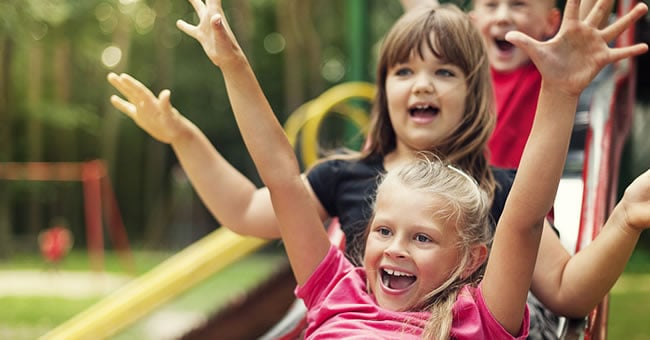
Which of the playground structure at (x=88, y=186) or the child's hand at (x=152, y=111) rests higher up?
the child's hand at (x=152, y=111)

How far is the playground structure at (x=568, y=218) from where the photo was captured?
2.32 meters

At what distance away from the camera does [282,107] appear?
16562mm

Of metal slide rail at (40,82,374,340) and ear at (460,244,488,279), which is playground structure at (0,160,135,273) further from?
ear at (460,244,488,279)

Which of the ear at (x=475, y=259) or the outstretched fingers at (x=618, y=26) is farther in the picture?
the ear at (x=475, y=259)

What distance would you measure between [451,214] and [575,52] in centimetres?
44

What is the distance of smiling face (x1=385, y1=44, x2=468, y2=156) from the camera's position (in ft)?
6.87

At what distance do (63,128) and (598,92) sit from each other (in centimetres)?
1434

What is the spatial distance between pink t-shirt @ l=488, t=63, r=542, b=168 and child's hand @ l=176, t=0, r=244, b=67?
1.28 m

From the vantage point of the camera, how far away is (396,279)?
171 centimetres

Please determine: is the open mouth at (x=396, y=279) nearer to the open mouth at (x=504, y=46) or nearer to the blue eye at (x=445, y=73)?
the blue eye at (x=445, y=73)

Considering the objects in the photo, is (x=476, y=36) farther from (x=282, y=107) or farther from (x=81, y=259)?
(x=282, y=107)

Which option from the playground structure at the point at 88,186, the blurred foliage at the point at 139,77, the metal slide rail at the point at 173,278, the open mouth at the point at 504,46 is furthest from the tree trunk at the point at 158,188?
the open mouth at the point at 504,46

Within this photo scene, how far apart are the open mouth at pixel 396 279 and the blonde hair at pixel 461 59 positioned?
472 millimetres

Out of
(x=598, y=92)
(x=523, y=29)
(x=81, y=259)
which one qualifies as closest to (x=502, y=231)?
(x=523, y=29)
